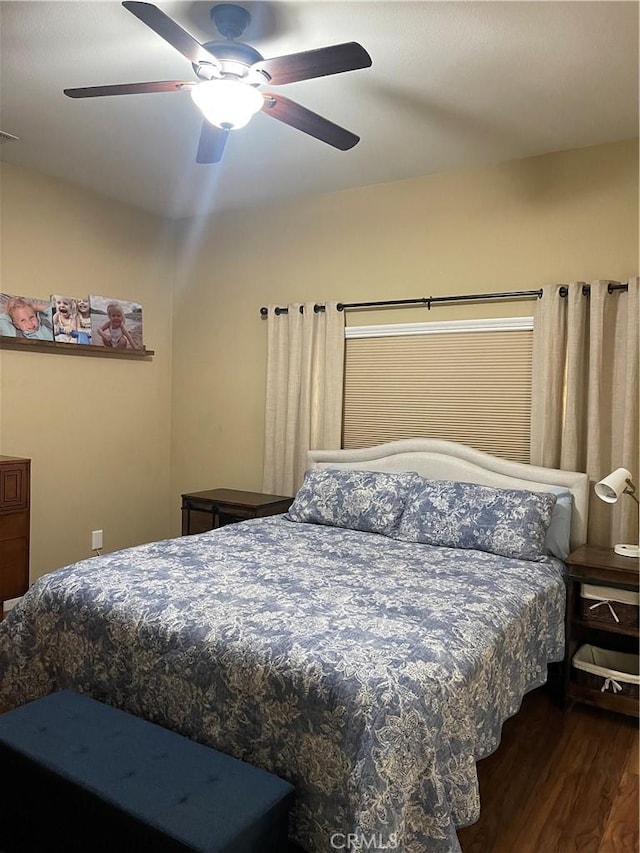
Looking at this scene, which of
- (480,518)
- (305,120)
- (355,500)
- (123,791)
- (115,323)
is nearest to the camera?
(123,791)

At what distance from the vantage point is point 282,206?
447 centimetres

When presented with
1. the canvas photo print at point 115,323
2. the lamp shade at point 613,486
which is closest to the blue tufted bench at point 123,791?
the lamp shade at point 613,486

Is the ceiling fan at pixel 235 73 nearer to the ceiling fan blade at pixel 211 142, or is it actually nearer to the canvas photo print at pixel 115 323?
the ceiling fan blade at pixel 211 142

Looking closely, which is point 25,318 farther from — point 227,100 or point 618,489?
point 618,489

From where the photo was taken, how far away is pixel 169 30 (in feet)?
6.20

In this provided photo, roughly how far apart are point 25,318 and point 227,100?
239 centimetres

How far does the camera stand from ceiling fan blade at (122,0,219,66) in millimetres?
1761

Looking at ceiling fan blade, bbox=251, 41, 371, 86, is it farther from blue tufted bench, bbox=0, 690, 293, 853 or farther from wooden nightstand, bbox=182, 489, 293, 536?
wooden nightstand, bbox=182, 489, 293, 536

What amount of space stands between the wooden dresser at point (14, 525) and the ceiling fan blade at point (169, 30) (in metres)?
2.41

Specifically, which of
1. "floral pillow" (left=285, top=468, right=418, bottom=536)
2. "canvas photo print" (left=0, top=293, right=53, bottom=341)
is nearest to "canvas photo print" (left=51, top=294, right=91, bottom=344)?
"canvas photo print" (left=0, top=293, right=53, bottom=341)

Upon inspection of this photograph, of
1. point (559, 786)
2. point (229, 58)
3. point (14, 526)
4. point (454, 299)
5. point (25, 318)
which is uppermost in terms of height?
point (229, 58)

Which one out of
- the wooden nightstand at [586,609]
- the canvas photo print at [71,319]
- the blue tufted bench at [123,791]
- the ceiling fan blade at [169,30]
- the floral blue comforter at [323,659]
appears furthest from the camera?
the canvas photo print at [71,319]

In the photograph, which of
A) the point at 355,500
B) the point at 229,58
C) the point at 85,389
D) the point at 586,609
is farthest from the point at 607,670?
the point at 85,389

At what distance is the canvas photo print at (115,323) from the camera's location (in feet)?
14.4
